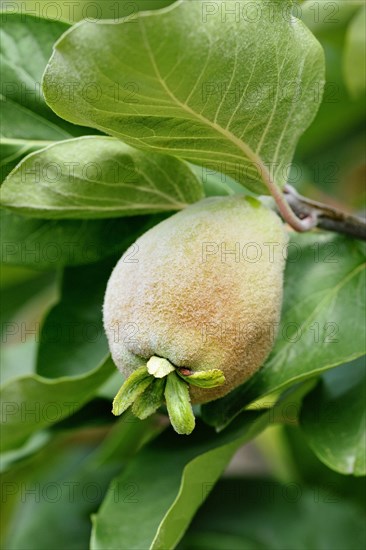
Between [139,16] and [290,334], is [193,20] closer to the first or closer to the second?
[139,16]

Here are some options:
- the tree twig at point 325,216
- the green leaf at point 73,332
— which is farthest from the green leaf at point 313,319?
the green leaf at point 73,332

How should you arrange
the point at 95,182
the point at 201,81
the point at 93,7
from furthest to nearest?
the point at 93,7 → the point at 95,182 → the point at 201,81

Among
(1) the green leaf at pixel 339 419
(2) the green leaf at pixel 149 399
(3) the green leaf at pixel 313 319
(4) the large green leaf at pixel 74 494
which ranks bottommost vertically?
(4) the large green leaf at pixel 74 494

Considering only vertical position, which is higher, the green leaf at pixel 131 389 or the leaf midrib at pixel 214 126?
the leaf midrib at pixel 214 126

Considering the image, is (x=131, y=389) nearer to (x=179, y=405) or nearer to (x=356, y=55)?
(x=179, y=405)

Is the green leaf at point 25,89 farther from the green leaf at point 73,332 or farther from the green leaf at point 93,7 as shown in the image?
the green leaf at point 93,7

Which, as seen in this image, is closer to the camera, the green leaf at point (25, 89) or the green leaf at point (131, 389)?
the green leaf at point (131, 389)

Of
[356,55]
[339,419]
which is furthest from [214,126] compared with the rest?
[356,55]
